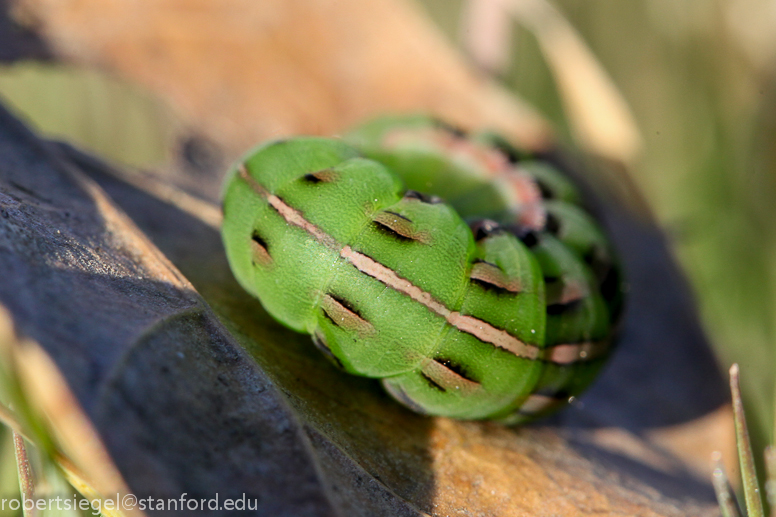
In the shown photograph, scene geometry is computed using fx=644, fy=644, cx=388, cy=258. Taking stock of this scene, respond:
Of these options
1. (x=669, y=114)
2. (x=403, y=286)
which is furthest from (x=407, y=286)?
(x=669, y=114)

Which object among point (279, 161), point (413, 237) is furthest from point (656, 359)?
point (279, 161)

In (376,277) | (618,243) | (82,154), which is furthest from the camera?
(618,243)

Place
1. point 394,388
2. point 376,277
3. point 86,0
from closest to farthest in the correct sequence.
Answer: point 376,277 → point 394,388 → point 86,0

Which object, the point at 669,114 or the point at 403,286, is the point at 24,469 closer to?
the point at 403,286

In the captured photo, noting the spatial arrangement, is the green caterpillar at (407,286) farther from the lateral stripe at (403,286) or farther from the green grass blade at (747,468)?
the green grass blade at (747,468)

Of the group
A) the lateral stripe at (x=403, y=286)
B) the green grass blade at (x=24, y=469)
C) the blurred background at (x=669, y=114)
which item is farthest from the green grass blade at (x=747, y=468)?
the green grass blade at (x=24, y=469)

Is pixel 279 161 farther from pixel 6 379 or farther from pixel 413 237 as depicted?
pixel 6 379
